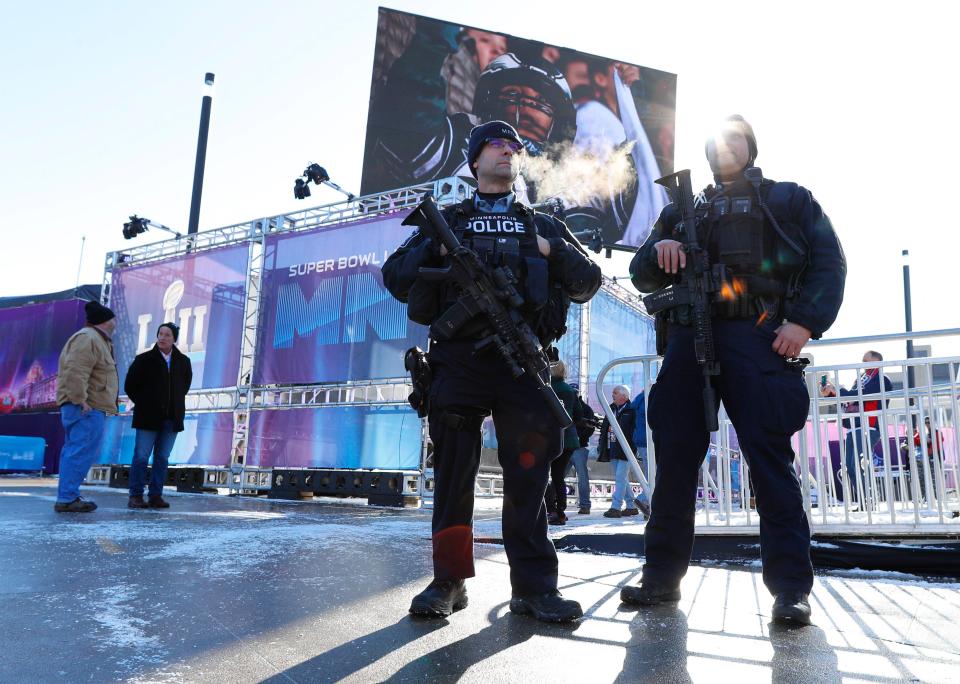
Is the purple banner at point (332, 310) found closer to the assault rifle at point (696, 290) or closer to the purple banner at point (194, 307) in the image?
the purple banner at point (194, 307)

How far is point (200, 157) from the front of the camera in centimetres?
1578

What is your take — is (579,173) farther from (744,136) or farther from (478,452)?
(478,452)

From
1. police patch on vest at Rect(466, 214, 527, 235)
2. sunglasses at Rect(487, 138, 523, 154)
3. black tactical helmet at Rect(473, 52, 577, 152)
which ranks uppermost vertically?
black tactical helmet at Rect(473, 52, 577, 152)

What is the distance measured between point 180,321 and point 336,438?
402cm

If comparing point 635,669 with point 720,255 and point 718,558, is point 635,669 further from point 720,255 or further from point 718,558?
point 718,558

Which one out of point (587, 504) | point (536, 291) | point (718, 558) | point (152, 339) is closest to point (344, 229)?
point (152, 339)

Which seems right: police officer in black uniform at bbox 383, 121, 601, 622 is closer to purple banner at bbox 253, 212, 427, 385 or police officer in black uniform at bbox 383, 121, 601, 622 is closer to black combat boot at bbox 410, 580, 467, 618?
black combat boot at bbox 410, 580, 467, 618

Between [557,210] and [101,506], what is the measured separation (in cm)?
506

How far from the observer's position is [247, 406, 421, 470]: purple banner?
926 centimetres

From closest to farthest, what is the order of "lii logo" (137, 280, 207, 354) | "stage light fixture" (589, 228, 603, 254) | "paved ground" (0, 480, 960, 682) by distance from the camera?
1. "paved ground" (0, 480, 960, 682)
2. "lii logo" (137, 280, 207, 354)
3. "stage light fixture" (589, 228, 603, 254)

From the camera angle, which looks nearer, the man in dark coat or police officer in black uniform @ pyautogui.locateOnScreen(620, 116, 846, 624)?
police officer in black uniform @ pyautogui.locateOnScreen(620, 116, 846, 624)

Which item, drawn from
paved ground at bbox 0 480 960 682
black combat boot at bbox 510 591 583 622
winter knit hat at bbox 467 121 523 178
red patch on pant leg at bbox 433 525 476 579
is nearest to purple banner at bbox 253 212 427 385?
paved ground at bbox 0 480 960 682

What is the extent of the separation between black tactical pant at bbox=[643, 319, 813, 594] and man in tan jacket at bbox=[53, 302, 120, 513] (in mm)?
4499

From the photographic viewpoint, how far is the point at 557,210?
3.44m
